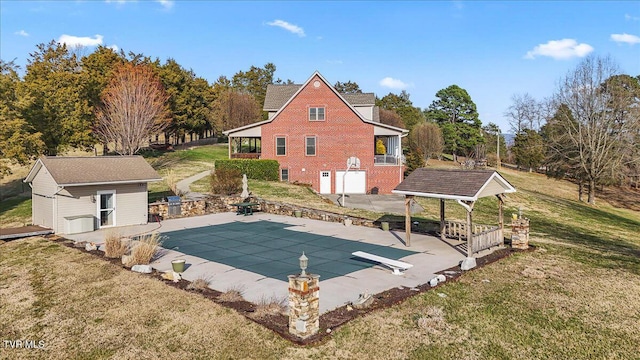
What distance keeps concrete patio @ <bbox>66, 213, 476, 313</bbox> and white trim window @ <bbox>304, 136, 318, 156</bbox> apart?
17942mm

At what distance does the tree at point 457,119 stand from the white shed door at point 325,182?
128 ft

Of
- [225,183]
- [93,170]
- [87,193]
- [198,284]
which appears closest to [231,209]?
[225,183]

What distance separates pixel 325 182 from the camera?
3916 cm

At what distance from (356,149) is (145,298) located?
97.2 feet

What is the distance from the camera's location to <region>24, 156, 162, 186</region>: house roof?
64.6ft

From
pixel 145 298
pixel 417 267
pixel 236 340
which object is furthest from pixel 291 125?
pixel 236 340

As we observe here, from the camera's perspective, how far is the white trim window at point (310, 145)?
128 ft

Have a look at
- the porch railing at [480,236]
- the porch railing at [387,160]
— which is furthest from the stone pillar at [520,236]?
the porch railing at [387,160]

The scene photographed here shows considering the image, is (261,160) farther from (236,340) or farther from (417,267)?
(236,340)

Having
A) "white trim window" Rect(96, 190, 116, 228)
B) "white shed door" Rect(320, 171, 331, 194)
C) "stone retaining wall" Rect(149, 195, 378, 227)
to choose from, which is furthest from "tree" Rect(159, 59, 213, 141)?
"white trim window" Rect(96, 190, 116, 228)

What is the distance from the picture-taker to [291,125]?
3891 cm

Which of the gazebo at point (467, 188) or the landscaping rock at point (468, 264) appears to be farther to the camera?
the gazebo at point (467, 188)

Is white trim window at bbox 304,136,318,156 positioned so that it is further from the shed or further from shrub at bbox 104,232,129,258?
shrub at bbox 104,232,129,258

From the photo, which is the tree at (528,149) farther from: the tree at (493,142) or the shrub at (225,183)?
the shrub at (225,183)
